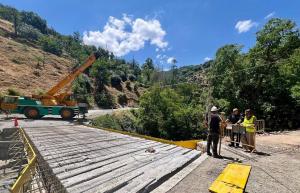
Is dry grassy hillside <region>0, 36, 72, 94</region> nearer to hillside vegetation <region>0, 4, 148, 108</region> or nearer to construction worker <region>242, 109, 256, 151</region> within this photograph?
hillside vegetation <region>0, 4, 148, 108</region>

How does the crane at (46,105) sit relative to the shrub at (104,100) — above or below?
below

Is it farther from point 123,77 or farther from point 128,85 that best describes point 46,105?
point 123,77

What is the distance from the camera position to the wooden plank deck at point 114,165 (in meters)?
6.09

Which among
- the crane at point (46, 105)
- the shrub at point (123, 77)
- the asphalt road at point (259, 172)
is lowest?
the asphalt road at point (259, 172)

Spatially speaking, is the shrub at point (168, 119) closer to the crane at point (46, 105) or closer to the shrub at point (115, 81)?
the crane at point (46, 105)

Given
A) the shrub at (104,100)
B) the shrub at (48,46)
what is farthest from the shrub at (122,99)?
the shrub at (48,46)

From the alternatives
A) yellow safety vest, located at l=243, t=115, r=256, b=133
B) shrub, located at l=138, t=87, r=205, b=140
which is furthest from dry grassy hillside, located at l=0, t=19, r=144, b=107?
yellow safety vest, located at l=243, t=115, r=256, b=133

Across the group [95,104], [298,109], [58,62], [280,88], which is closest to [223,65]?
[280,88]

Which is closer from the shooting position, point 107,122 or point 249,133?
point 249,133

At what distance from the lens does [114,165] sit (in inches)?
305

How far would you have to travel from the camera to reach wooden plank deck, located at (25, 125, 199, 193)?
609 centimetres

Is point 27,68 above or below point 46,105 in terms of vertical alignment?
above

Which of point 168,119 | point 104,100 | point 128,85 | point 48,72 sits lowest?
point 168,119

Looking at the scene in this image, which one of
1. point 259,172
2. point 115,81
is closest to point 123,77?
point 115,81
